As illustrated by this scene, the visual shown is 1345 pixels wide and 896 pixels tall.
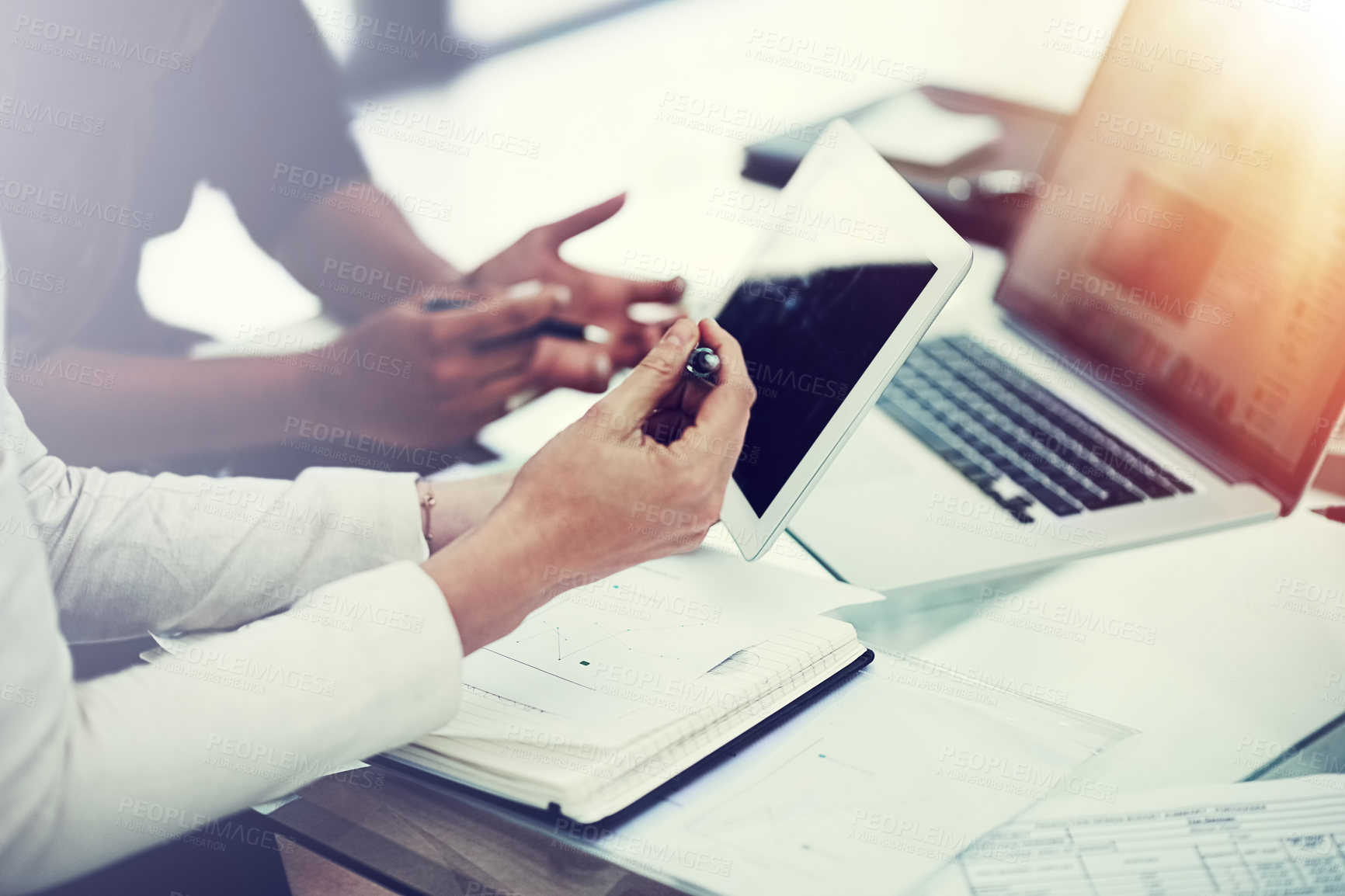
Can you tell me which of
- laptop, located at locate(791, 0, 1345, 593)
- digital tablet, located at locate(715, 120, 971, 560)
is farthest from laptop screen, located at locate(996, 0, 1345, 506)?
digital tablet, located at locate(715, 120, 971, 560)

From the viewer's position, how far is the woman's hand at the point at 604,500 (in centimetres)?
60

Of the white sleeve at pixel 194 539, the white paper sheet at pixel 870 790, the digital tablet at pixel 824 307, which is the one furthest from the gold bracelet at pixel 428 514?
the white paper sheet at pixel 870 790

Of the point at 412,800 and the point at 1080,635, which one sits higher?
the point at 1080,635

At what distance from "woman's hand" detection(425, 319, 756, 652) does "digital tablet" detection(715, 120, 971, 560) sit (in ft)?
0.14

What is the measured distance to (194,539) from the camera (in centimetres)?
70

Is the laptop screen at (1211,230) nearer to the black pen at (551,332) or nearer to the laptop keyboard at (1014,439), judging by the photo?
the laptop keyboard at (1014,439)

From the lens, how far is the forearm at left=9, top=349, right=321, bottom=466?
3.36 ft

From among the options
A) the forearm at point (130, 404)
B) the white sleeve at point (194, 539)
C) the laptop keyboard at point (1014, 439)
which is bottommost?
the forearm at point (130, 404)

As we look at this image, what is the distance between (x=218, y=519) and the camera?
712 mm

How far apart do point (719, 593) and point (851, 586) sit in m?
0.11

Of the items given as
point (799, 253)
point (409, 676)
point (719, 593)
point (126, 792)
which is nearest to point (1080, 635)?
point (719, 593)

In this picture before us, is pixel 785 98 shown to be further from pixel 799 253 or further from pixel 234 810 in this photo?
pixel 234 810

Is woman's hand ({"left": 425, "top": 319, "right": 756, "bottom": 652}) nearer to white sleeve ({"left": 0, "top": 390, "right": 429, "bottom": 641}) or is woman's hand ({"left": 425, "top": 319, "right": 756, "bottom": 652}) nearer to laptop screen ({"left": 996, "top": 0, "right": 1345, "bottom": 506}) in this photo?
white sleeve ({"left": 0, "top": 390, "right": 429, "bottom": 641})

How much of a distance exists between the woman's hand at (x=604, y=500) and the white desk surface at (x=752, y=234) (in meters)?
0.17
